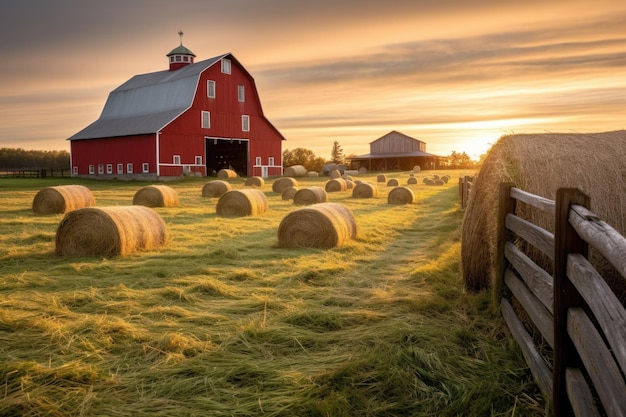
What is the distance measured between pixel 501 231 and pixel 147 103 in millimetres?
42745

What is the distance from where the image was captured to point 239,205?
55.4 ft

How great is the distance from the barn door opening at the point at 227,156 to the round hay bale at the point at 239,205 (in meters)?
29.0

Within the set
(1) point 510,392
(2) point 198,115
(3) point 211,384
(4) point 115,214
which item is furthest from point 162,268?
(2) point 198,115

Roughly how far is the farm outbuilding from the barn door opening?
87.9 feet

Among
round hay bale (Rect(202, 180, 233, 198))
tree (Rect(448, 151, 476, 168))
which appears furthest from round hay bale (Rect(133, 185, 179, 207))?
tree (Rect(448, 151, 476, 168))

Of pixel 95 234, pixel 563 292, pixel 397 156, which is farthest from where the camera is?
pixel 397 156

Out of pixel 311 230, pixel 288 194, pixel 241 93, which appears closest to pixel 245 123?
pixel 241 93

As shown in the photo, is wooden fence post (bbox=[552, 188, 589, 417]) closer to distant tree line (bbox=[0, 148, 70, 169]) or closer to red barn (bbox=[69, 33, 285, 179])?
red barn (bbox=[69, 33, 285, 179])

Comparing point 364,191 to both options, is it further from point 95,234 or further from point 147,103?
point 147,103

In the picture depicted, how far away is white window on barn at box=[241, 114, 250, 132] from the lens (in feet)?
147

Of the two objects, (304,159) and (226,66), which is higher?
(226,66)

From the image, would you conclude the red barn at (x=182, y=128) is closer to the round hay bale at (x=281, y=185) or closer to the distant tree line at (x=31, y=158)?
the round hay bale at (x=281, y=185)

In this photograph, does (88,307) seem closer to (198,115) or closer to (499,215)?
(499,215)

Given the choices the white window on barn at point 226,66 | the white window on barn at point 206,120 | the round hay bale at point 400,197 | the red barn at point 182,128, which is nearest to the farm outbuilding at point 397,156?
the red barn at point 182,128
